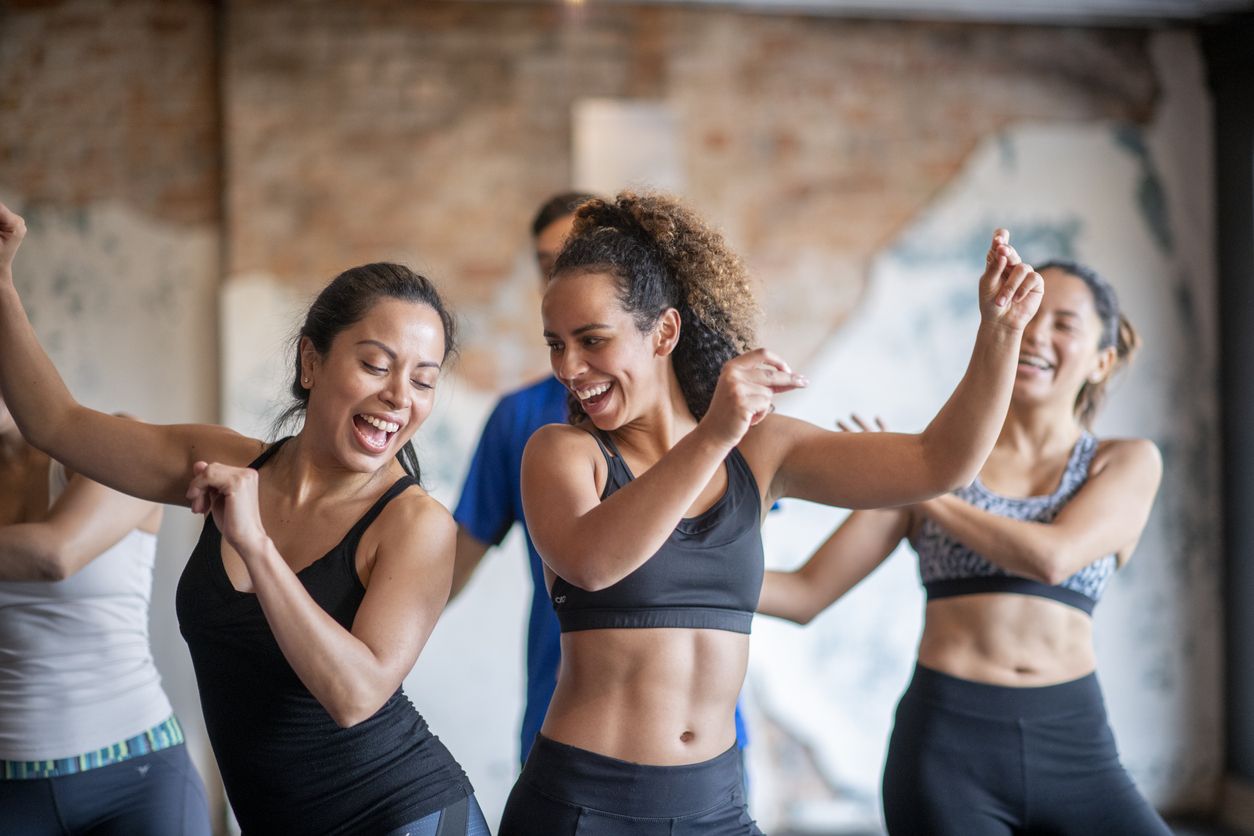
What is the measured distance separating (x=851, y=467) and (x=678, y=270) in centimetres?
41

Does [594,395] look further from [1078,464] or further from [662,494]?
[1078,464]

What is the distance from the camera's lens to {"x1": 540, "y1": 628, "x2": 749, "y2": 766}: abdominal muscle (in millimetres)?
1657

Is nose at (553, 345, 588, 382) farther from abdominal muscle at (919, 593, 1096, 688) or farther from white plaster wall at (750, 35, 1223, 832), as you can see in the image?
white plaster wall at (750, 35, 1223, 832)

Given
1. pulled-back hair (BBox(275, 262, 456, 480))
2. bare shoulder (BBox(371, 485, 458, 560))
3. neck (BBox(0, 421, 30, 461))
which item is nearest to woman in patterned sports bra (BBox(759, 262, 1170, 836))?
bare shoulder (BBox(371, 485, 458, 560))

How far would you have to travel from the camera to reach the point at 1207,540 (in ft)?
15.6

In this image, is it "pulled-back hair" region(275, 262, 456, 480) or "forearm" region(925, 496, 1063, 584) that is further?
"forearm" region(925, 496, 1063, 584)

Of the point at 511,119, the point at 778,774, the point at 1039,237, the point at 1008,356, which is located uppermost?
the point at 511,119

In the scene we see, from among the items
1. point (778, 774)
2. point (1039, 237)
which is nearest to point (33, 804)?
point (778, 774)

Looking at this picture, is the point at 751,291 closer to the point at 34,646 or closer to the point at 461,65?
the point at 34,646

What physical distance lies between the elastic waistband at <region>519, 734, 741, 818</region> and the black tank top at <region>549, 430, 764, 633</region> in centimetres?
19

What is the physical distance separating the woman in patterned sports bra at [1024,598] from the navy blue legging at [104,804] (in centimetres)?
114

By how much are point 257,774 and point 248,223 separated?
306 centimetres

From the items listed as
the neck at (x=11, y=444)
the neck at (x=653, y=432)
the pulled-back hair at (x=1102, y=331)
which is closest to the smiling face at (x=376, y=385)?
the neck at (x=653, y=432)

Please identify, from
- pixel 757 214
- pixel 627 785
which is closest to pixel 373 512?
pixel 627 785
